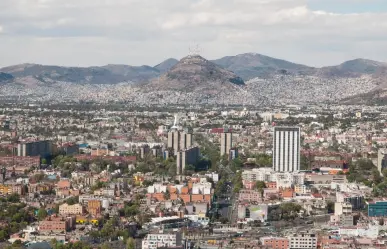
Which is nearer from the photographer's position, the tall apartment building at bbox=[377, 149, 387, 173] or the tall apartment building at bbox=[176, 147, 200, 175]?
the tall apartment building at bbox=[176, 147, 200, 175]

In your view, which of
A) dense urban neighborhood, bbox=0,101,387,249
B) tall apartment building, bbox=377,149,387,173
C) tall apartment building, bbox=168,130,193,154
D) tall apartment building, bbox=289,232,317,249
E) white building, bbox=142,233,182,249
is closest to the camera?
white building, bbox=142,233,182,249

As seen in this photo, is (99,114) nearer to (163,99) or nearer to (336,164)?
(163,99)

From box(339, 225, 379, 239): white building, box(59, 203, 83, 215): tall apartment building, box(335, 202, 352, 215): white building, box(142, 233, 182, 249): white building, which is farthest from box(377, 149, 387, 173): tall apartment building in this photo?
box(142, 233, 182, 249): white building

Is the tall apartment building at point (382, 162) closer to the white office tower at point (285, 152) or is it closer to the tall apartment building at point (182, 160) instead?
the white office tower at point (285, 152)

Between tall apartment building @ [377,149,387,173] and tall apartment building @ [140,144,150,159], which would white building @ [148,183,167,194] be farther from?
tall apartment building @ [377,149,387,173]

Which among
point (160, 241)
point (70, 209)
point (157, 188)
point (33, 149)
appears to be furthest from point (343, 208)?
point (33, 149)

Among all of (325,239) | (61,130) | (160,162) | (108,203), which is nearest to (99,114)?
(61,130)

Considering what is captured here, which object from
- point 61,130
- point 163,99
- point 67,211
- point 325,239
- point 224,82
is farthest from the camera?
point 224,82

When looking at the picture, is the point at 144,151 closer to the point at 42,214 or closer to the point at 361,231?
the point at 42,214
